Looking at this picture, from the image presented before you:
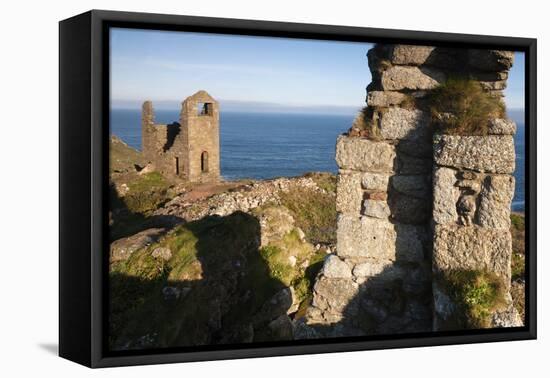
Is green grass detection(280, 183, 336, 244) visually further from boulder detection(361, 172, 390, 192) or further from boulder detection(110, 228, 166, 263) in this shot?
boulder detection(110, 228, 166, 263)

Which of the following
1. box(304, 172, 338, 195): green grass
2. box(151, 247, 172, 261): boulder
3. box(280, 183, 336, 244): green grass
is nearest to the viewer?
box(151, 247, 172, 261): boulder

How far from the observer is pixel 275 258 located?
12656 mm

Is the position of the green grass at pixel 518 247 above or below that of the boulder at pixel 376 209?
below

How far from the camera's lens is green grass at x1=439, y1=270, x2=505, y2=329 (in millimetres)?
10781

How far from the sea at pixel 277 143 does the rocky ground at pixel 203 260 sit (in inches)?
13.1

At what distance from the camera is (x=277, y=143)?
44.5 feet

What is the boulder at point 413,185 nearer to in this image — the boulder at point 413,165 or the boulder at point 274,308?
the boulder at point 413,165

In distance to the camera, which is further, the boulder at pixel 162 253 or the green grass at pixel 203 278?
the boulder at pixel 162 253

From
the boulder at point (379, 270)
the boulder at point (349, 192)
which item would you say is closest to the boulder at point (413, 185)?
the boulder at point (349, 192)

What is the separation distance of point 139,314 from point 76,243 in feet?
3.35

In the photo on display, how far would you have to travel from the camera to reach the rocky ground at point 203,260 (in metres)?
9.90

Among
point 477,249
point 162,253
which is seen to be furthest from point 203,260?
point 477,249

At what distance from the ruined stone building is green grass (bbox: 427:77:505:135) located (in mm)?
2338

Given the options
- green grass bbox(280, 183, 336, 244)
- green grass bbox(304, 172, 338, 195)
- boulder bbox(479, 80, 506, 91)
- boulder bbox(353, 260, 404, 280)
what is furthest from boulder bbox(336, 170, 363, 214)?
green grass bbox(304, 172, 338, 195)
